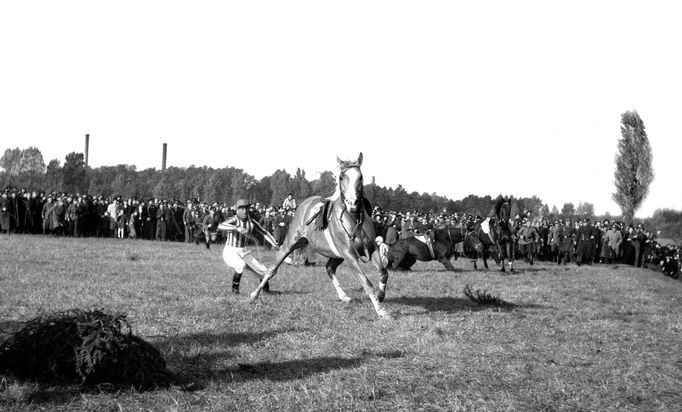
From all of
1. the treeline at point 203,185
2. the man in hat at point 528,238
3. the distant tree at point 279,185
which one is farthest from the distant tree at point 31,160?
the man in hat at point 528,238

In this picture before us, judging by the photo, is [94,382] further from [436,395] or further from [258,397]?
[436,395]

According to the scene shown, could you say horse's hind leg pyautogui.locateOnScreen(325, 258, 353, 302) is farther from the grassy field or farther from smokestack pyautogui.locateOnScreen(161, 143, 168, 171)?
smokestack pyautogui.locateOnScreen(161, 143, 168, 171)

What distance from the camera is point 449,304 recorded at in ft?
40.4

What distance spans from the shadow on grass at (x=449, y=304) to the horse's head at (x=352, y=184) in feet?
8.34

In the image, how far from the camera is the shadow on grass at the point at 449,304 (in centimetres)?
1164

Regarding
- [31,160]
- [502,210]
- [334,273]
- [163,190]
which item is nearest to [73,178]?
[163,190]

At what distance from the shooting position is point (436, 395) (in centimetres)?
598

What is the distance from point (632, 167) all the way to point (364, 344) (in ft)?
188

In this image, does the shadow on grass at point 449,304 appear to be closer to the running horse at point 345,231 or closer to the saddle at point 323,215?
the running horse at point 345,231

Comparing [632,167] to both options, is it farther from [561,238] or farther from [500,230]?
[500,230]

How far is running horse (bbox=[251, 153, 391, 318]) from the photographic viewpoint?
10.2m

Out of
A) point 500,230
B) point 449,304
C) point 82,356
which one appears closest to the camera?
point 82,356

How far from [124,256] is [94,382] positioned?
15.3 m

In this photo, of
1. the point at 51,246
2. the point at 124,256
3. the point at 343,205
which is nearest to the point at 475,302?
the point at 343,205
